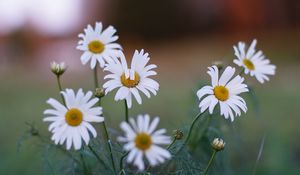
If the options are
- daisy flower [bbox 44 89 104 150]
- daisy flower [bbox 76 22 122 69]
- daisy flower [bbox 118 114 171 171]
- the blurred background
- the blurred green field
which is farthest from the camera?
the blurred background

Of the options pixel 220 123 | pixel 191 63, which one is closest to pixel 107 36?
pixel 220 123

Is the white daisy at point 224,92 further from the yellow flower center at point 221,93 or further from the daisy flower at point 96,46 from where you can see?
the daisy flower at point 96,46

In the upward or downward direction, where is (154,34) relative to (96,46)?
upward

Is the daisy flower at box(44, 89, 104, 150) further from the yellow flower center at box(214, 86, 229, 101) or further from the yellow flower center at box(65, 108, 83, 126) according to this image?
the yellow flower center at box(214, 86, 229, 101)

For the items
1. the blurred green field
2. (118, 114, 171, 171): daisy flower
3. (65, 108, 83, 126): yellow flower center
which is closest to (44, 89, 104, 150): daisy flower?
(65, 108, 83, 126): yellow flower center

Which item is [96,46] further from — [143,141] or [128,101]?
[143,141]

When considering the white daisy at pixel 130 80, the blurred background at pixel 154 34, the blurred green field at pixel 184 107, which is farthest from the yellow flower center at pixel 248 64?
the blurred background at pixel 154 34

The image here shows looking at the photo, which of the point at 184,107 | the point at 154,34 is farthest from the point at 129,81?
the point at 154,34
